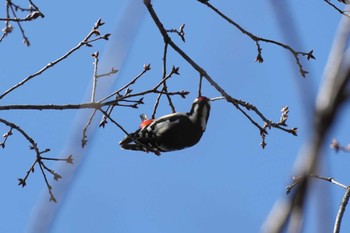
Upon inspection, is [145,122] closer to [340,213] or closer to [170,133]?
[170,133]

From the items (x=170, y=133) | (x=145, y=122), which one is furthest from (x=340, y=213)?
(x=145, y=122)

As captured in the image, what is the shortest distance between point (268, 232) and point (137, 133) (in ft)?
15.6

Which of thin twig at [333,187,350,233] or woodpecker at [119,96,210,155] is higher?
woodpecker at [119,96,210,155]

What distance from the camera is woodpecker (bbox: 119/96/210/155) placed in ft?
17.7

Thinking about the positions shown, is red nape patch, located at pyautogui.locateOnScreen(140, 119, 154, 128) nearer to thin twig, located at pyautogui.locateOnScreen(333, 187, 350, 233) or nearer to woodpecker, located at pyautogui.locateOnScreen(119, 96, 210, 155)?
woodpecker, located at pyautogui.locateOnScreen(119, 96, 210, 155)

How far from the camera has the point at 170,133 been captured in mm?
5402

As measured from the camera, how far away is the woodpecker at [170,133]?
540 centimetres

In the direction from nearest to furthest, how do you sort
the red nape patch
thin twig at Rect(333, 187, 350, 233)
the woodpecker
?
thin twig at Rect(333, 187, 350, 233) → the woodpecker → the red nape patch

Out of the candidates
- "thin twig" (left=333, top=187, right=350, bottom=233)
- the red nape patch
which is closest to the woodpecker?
the red nape patch

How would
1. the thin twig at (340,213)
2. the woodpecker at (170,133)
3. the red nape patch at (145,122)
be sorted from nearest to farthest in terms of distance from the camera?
the thin twig at (340,213), the woodpecker at (170,133), the red nape patch at (145,122)

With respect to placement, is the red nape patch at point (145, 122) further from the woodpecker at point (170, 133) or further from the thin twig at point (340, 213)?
the thin twig at point (340, 213)

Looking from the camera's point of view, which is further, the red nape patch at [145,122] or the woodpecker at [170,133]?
the red nape patch at [145,122]

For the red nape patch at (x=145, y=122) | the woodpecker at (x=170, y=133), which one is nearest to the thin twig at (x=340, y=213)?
the woodpecker at (x=170, y=133)

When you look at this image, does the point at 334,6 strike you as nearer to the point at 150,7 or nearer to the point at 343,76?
the point at 150,7
